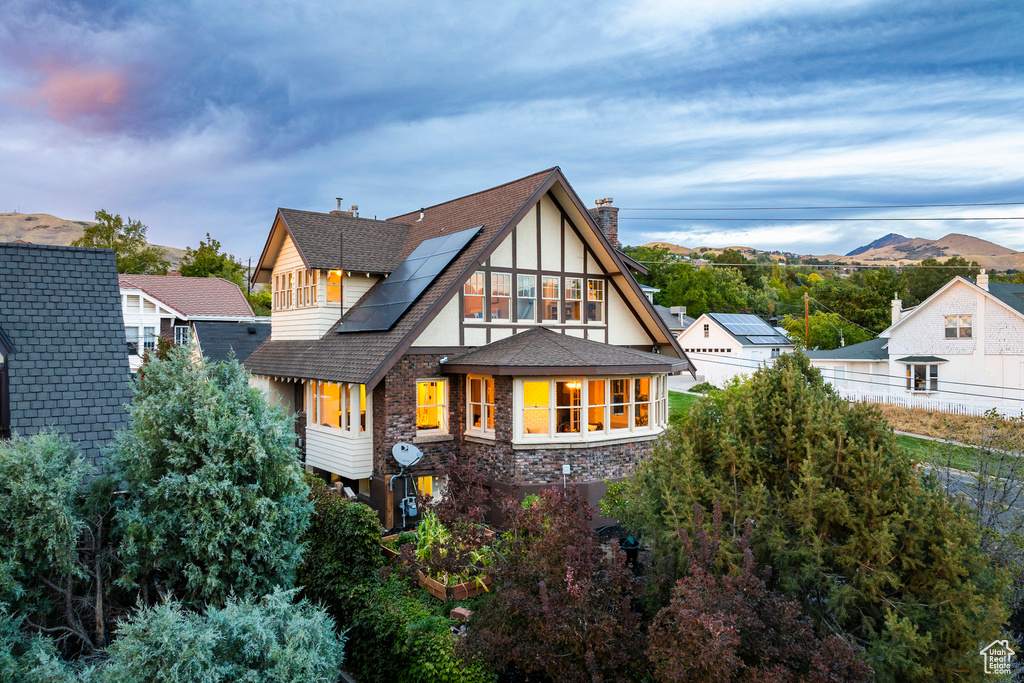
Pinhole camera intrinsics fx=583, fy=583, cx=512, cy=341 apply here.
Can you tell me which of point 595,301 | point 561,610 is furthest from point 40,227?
point 561,610

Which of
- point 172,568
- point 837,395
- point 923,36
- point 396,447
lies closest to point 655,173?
point 923,36

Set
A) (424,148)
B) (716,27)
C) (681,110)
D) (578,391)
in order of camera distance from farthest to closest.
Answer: (424,148)
(681,110)
(716,27)
(578,391)

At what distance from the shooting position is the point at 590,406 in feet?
50.4

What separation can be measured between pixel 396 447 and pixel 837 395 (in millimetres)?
10106

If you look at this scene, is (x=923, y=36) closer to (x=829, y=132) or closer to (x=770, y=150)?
(x=829, y=132)

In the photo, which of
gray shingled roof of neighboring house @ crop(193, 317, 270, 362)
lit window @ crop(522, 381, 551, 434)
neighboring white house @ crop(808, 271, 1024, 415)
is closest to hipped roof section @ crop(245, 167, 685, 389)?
lit window @ crop(522, 381, 551, 434)

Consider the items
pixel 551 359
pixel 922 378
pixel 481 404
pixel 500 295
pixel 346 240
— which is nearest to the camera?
pixel 551 359

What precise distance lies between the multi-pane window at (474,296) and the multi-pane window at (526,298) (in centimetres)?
121

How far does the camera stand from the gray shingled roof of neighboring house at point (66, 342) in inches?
340

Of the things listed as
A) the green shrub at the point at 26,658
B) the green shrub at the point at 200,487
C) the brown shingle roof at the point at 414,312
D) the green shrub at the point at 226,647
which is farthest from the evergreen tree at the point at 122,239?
the green shrub at the point at 226,647

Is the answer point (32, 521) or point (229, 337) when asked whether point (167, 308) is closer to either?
point (229, 337)

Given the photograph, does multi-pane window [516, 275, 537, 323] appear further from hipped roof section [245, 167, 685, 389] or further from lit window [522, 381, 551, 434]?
lit window [522, 381, 551, 434]

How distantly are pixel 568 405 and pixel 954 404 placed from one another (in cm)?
2573

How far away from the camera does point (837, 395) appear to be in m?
7.54
